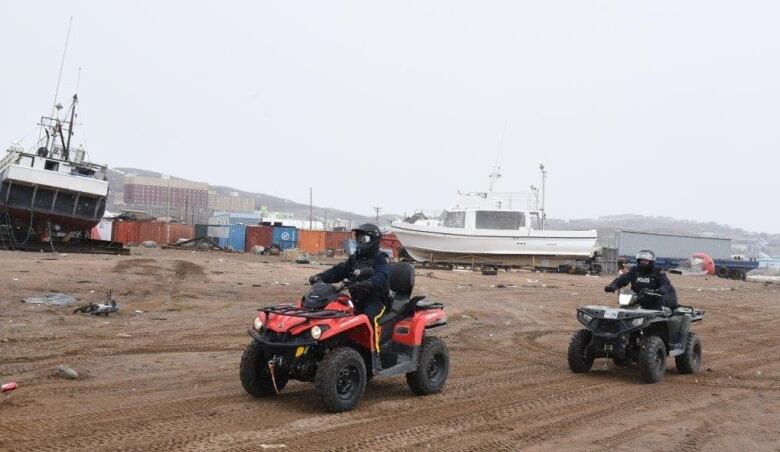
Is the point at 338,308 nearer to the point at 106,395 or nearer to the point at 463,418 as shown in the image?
the point at 463,418

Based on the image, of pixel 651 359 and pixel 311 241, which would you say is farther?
pixel 311 241

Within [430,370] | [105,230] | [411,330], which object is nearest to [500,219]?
[105,230]

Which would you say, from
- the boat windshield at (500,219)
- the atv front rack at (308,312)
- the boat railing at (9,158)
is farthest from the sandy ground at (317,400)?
the boat windshield at (500,219)

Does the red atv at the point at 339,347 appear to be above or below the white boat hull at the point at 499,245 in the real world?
below

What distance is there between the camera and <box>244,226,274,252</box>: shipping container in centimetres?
4466

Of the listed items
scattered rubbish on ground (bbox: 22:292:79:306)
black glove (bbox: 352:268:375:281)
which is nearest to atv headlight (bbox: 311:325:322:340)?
black glove (bbox: 352:268:375:281)

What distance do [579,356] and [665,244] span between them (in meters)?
42.3

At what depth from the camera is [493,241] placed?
33.4m

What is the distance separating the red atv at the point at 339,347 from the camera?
6.15 metres

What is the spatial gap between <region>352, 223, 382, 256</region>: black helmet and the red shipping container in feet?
125

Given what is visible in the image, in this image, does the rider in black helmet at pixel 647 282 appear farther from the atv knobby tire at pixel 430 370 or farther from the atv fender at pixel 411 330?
the atv fender at pixel 411 330

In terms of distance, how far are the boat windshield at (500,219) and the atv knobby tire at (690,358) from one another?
→ 2434cm

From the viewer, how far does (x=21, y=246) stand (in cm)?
2528

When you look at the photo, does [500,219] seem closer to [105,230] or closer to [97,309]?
[105,230]
